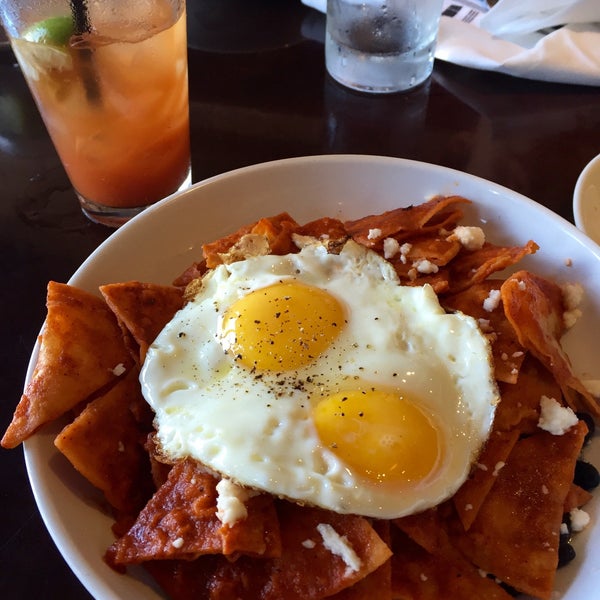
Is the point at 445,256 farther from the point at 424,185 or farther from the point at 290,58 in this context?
the point at 290,58

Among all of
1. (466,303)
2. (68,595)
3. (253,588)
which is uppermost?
(466,303)

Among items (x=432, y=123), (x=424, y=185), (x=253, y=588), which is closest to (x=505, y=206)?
(x=424, y=185)

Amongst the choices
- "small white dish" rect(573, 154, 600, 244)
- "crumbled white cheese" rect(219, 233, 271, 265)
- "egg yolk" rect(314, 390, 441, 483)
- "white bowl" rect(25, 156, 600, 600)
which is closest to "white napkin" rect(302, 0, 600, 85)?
"small white dish" rect(573, 154, 600, 244)

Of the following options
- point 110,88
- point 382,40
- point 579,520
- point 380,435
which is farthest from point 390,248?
Answer: point 382,40

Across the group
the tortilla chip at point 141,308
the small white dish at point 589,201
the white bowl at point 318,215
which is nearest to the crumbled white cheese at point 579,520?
the white bowl at point 318,215

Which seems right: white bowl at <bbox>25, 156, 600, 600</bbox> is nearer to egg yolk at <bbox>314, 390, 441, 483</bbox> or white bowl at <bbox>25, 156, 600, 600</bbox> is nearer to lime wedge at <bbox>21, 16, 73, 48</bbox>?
egg yolk at <bbox>314, 390, 441, 483</bbox>

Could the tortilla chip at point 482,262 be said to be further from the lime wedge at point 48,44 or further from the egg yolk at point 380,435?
the lime wedge at point 48,44
